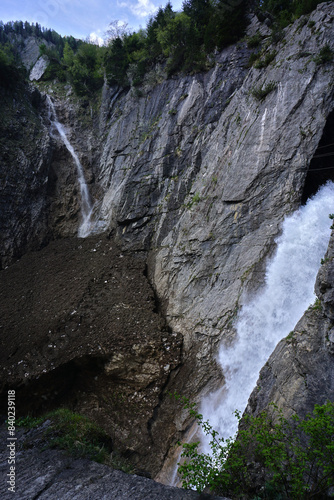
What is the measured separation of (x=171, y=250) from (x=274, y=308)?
660 centimetres

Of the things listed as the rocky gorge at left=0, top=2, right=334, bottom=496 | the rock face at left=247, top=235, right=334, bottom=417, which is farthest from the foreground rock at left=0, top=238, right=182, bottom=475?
the rock face at left=247, top=235, right=334, bottom=417

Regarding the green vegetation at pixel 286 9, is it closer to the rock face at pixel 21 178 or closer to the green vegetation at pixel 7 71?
the rock face at pixel 21 178

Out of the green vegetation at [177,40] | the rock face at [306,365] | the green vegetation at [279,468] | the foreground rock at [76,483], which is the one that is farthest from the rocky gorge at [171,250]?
the foreground rock at [76,483]

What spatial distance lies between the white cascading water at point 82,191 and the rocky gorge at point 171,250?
725 millimetres

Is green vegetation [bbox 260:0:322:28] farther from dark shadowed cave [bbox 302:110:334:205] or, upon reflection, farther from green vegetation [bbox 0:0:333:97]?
dark shadowed cave [bbox 302:110:334:205]

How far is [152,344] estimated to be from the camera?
1198 cm

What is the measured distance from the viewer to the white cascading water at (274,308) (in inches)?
375

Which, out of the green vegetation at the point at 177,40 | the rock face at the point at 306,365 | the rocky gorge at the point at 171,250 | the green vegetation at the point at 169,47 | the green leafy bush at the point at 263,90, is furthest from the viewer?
the green vegetation at the point at 177,40

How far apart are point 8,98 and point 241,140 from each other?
17799mm

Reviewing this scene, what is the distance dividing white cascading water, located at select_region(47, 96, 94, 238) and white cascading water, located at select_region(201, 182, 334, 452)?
42.9ft

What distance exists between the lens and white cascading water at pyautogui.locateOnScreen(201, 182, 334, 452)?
9.53 meters

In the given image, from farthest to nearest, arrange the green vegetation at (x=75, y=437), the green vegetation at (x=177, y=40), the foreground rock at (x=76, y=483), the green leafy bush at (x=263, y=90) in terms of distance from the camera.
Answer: the green vegetation at (x=177, y=40), the green leafy bush at (x=263, y=90), the green vegetation at (x=75, y=437), the foreground rock at (x=76, y=483)

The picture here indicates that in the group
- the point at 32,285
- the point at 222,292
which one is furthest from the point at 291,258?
the point at 32,285

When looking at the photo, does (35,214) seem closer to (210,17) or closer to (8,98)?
(8,98)
